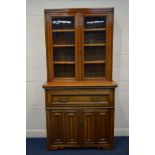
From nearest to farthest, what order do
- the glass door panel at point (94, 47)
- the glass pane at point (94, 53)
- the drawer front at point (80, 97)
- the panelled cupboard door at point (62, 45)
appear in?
the drawer front at point (80, 97) < the panelled cupboard door at point (62, 45) < the glass door panel at point (94, 47) < the glass pane at point (94, 53)

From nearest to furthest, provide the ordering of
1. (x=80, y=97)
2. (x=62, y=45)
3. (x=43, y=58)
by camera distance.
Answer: (x=80, y=97)
(x=62, y=45)
(x=43, y=58)

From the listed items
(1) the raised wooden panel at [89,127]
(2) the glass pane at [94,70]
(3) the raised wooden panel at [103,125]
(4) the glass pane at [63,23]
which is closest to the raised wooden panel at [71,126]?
(1) the raised wooden panel at [89,127]

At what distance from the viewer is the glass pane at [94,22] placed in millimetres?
3465

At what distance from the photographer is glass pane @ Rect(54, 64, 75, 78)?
11.8ft

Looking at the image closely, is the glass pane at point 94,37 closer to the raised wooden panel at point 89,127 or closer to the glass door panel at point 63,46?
the glass door panel at point 63,46

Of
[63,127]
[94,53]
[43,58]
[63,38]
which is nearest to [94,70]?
[94,53]

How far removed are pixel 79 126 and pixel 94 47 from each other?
1.26 metres

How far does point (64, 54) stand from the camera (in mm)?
3605

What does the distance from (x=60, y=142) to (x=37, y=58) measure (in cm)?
142

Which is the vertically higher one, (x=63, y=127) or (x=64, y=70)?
(x=64, y=70)

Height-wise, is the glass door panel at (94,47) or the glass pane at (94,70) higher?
the glass door panel at (94,47)

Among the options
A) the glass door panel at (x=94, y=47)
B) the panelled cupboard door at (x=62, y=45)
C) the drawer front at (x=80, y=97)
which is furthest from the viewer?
the glass door panel at (x=94, y=47)

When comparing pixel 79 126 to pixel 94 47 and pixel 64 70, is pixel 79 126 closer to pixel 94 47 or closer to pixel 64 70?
pixel 64 70
